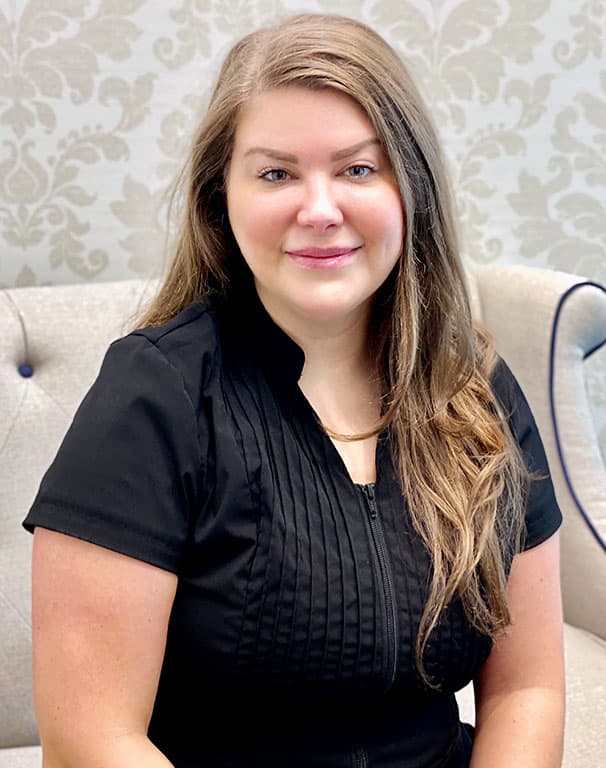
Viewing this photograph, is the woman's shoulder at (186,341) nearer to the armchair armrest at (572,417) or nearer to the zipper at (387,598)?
the zipper at (387,598)

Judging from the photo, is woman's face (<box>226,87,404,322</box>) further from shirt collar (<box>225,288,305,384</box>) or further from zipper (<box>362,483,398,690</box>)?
zipper (<box>362,483,398,690</box>)

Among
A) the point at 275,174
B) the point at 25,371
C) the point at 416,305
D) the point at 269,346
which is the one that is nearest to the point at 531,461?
the point at 416,305

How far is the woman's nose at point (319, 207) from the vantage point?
110cm

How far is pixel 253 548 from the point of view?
3.57 feet

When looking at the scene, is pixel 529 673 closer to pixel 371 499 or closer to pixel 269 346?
pixel 371 499

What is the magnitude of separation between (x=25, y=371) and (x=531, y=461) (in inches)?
28.1

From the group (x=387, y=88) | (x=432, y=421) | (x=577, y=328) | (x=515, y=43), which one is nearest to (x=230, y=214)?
(x=387, y=88)

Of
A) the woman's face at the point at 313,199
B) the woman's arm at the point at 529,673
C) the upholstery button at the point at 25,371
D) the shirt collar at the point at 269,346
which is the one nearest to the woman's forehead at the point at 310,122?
the woman's face at the point at 313,199

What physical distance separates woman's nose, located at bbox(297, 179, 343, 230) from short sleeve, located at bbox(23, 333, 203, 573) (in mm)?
200

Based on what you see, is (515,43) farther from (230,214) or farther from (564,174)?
(230,214)

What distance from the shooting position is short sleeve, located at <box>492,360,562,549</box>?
1285 millimetres

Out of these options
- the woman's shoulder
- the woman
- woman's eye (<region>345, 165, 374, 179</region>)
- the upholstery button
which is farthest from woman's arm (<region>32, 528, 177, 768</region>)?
the upholstery button

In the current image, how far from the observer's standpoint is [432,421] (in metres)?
1.25

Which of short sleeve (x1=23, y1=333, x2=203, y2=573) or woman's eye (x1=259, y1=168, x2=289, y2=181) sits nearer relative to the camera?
short sleeve (x1=23, y1=333, x2=203, y2=573)
